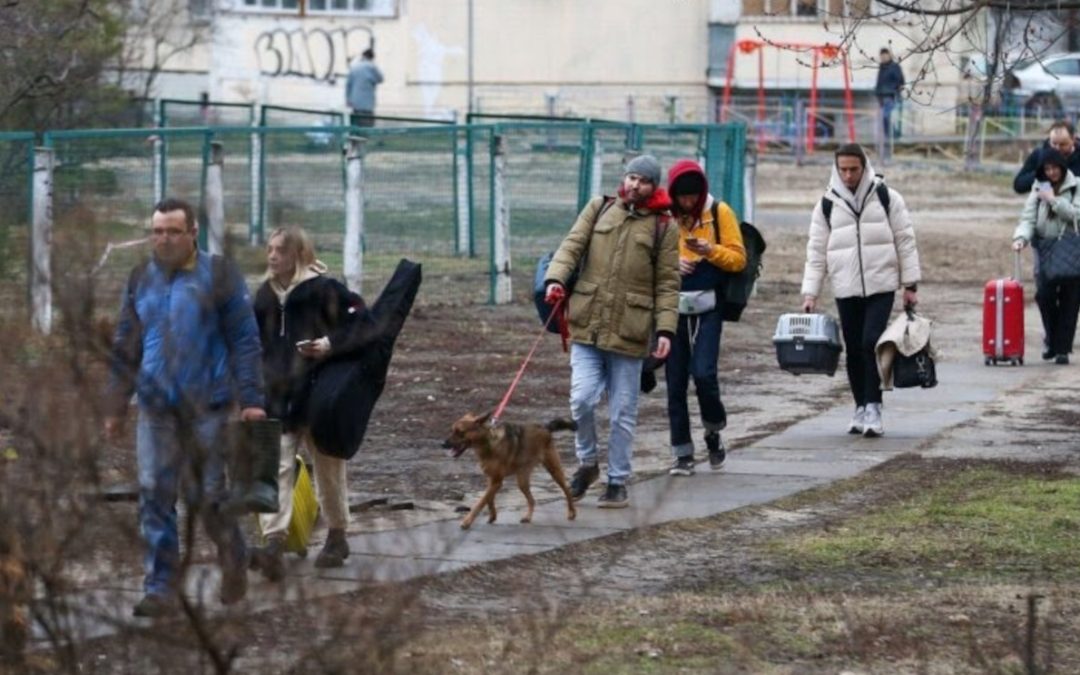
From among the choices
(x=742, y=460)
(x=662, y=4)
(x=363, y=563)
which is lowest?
(x=742, y=460)

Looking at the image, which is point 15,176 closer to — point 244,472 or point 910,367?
point 910,367

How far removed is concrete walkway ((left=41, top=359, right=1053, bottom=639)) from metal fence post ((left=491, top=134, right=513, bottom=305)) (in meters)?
4.52

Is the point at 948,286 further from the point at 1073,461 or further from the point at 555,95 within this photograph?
the point at 555,95

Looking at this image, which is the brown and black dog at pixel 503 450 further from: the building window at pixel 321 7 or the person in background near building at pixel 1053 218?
the building window at pixel 321 7

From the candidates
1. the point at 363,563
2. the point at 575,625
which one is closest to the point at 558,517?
the point at 575,625

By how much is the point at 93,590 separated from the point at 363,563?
76 cm

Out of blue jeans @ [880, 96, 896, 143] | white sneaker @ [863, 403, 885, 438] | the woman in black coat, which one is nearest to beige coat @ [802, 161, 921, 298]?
white sneaker @ [863, 403, 885, 438]

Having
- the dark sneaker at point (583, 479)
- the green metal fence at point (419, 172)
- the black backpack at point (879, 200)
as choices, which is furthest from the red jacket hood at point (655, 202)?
the green metal fence at point (419, 172)

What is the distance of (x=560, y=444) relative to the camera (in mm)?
12953

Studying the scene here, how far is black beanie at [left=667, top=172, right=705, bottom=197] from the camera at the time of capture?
37.3 ft

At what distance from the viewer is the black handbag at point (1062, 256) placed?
16438 mm

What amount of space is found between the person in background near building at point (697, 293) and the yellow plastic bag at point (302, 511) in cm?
288

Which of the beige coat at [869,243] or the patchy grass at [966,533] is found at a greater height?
the beige coat at [869,243]

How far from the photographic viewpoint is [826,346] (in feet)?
42.8
